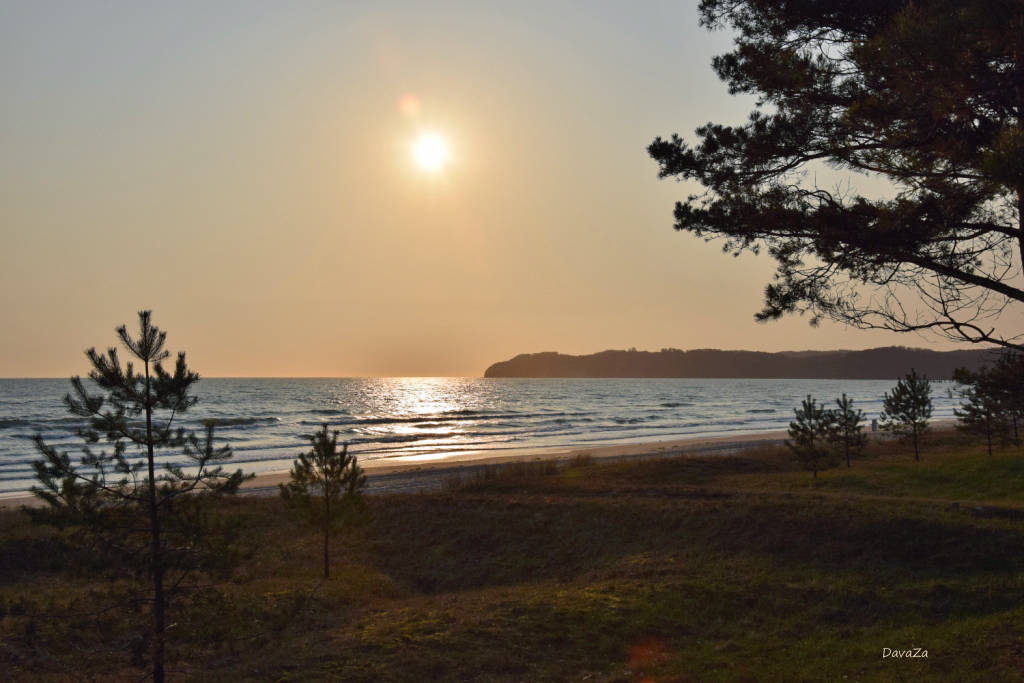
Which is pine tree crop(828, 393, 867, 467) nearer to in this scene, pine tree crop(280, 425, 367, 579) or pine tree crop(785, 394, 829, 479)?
pine tree crop(785, 394, 829, 479)

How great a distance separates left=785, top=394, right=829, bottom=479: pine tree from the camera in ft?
72.6

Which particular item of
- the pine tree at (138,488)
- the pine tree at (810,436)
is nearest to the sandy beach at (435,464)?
the pine tree at (810,436)

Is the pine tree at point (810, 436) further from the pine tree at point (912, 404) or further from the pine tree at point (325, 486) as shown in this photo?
the pine tree at point (325, 486)

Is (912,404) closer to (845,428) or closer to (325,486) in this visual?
(845,428)

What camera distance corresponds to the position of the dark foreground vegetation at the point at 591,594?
26.8 ft

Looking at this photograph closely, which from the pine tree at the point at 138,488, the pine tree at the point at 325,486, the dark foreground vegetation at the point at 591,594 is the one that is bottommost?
the dark foreground vegetation at the point at 591,594

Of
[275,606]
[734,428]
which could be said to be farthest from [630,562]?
[734,428]

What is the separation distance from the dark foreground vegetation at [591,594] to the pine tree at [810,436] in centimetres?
213

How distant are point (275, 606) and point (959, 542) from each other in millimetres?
11737

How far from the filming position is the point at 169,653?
29.4 feet

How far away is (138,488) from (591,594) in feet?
22.7

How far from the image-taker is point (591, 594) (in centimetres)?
1119

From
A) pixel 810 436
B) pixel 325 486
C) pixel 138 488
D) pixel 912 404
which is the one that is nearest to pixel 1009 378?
pixel 810 436

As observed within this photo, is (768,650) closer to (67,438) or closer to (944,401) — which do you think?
(67,438)
